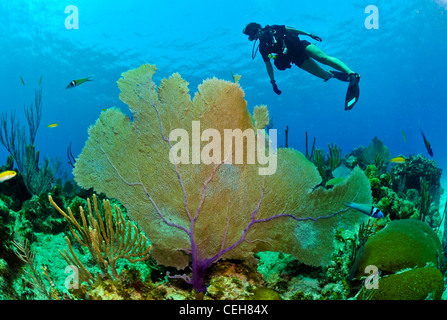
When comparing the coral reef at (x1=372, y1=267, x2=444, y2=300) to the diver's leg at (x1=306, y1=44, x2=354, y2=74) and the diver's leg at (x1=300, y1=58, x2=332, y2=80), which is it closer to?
the diver's leg at (x1=306, y1=44, x2=354, y2=74)

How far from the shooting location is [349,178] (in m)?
2.64

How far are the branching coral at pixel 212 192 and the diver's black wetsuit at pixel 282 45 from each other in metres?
6.05

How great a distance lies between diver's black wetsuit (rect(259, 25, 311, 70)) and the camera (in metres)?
7.71

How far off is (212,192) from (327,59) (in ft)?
21.7

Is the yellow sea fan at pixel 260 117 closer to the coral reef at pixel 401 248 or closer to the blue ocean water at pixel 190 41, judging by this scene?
the coral reef at pixel 401 248

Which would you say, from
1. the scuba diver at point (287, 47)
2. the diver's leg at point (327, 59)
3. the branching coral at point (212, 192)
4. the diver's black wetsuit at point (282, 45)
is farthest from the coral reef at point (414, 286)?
the diver's black wetsuit at point (282, 45)

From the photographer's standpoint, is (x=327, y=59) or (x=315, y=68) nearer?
(x=327, y=59)

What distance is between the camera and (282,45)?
306 inches

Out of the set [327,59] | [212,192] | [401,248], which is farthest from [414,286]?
[327,59]

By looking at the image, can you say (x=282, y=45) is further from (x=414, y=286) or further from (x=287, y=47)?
(x=414, y=286)

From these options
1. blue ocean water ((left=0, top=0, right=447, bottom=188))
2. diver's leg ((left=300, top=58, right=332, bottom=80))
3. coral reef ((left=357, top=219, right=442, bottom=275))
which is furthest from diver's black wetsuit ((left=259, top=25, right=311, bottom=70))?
blue ocean water ((left=0, top=0, right=447, bottom=188))

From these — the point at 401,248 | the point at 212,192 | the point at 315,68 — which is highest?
the point at 315,68

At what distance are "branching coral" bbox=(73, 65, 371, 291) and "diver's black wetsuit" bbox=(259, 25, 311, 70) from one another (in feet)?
19.9
